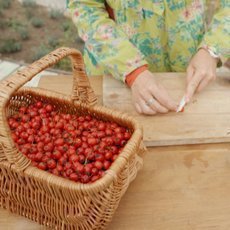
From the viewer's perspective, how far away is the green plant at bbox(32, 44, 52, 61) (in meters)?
3.23

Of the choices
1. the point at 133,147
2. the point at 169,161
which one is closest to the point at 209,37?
Answer: the point at 169,161

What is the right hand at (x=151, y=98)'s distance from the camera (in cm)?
120

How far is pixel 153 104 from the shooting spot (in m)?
1.20

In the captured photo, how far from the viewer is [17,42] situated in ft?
11.2

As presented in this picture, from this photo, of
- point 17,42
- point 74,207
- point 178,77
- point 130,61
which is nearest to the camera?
point 74,207

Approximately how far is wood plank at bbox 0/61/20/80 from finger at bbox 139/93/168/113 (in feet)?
6.22

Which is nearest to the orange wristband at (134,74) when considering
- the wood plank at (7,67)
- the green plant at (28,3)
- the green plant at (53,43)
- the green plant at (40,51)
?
the wood plank at (7,67)

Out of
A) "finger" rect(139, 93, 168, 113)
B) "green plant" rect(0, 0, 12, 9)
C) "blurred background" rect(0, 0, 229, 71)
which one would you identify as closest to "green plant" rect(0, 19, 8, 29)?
"blurred background" rect(0, 0, 229, 71)

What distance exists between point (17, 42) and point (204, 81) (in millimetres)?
2464

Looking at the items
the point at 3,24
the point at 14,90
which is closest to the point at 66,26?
the point at 3,24

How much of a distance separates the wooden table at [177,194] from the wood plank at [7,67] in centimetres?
205

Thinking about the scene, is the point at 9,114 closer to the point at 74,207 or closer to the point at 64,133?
the point at 64,133

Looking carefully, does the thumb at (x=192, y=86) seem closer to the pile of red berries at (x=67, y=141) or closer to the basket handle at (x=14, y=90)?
the pile of red berries at (x=67, y=141)

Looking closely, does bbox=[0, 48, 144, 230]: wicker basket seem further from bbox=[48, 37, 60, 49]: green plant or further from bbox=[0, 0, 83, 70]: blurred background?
bbox=[48, 37, 60, 49]: green plant
